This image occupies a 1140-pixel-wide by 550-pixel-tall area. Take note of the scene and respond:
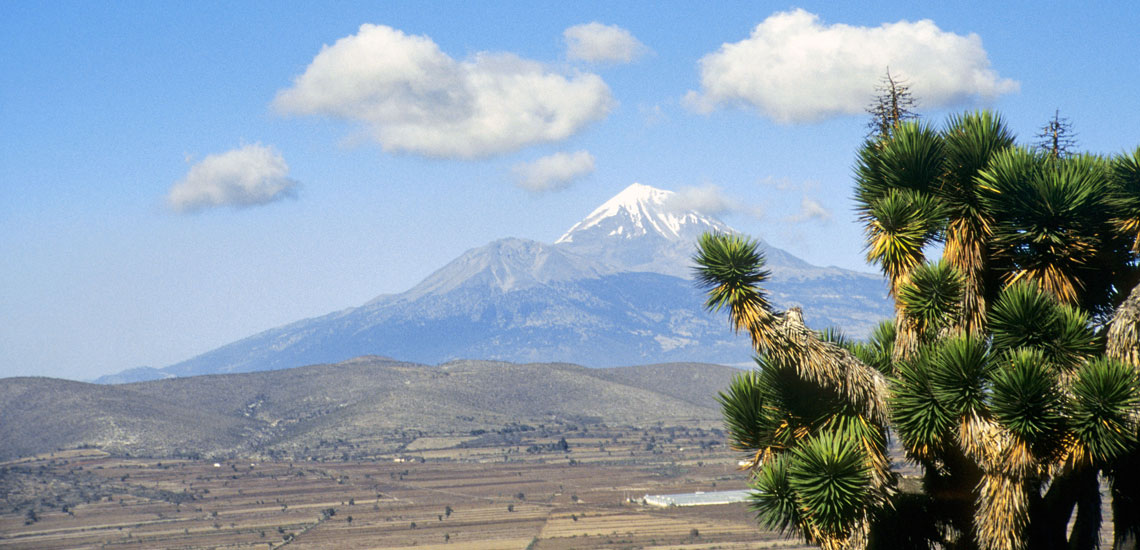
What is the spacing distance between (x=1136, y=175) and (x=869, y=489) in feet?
18.8

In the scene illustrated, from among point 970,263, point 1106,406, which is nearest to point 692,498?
point 970,263

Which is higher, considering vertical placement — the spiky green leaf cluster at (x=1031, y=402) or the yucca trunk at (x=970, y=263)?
the yucca trunk at (x=970, y=263)

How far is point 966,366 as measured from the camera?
41.8ft

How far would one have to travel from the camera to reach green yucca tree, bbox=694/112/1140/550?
1262 centimetres

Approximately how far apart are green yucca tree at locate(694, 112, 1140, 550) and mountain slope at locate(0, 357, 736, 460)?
137 meters

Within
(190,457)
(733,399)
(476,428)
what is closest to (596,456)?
(476,428)

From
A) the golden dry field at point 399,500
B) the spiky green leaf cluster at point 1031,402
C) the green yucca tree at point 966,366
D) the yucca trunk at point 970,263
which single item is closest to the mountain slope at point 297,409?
the golden dry field at point 399,500

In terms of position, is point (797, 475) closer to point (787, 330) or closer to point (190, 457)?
point (787, 330)

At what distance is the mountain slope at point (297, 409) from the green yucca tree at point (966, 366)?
136812 millimetres

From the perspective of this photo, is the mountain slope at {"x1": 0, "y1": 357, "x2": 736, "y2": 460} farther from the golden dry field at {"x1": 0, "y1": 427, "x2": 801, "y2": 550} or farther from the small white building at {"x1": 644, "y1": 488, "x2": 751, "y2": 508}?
the small white building at {"x1": 644, "y1": 488, "x2": 751, "y2": 508}

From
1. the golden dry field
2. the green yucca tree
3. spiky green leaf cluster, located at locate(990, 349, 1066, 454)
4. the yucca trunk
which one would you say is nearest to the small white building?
the golden dry field

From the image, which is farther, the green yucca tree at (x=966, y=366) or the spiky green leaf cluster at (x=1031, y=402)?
the green yucca tree at (x=966, y=366)

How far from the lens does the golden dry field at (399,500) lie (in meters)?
79.6

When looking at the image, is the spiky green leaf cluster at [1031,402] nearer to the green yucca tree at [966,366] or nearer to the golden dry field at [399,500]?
the green yucca tree at [966,366]
